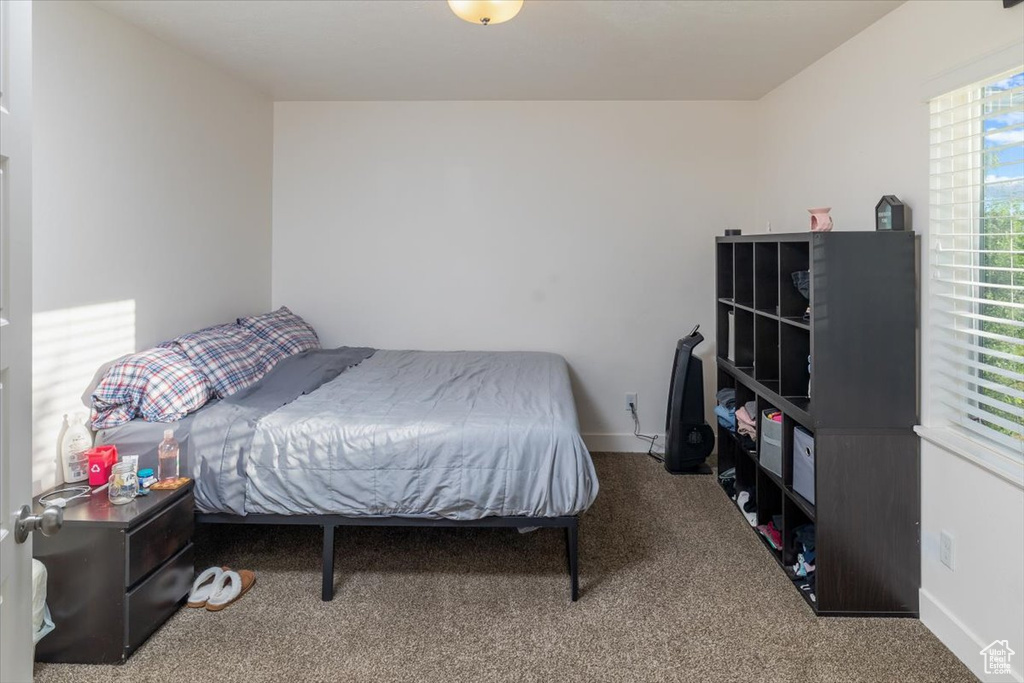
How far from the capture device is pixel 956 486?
2.10m

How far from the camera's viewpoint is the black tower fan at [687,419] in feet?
12.5

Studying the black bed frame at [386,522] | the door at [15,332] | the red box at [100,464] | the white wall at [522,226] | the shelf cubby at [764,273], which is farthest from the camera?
the white wall at [522,226]

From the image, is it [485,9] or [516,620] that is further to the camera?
[516,620]

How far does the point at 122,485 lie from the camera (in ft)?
7.22

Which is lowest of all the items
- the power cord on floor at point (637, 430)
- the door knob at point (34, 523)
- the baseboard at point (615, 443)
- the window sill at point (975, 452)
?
the baseboard at point (615, 443)

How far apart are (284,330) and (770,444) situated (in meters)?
2.93

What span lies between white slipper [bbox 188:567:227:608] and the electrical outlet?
2719mm

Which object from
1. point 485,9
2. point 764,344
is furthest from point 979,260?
point 485,9

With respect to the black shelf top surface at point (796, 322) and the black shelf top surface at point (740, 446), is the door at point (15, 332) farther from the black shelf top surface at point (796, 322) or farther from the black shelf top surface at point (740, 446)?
the black shelf top surface at point (740, 446)

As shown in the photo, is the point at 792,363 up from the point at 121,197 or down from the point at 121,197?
down

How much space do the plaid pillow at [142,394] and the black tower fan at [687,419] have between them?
2680 mm

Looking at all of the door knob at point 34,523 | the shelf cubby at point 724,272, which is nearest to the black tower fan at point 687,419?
the shelf cubby at point 724,272

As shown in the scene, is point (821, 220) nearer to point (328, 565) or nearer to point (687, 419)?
point (687, 419)

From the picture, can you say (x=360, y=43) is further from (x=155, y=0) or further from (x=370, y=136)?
(x=370, y=136)
